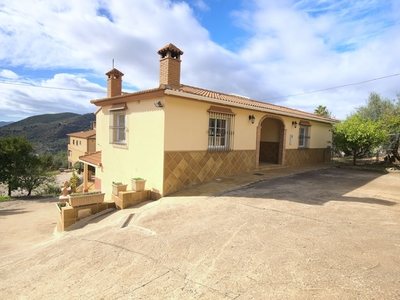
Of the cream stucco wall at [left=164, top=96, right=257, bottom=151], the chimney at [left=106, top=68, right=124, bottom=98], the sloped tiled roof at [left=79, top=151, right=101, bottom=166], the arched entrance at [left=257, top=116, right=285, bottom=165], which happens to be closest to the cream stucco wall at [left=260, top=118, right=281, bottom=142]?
the arched entrance at [left=257, top=116, right=285, bottom=165]

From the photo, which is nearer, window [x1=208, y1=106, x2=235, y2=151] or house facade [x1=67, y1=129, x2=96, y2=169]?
window [x1=208, y1=106, x2=235, y2=151]

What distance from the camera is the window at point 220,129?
10.8m

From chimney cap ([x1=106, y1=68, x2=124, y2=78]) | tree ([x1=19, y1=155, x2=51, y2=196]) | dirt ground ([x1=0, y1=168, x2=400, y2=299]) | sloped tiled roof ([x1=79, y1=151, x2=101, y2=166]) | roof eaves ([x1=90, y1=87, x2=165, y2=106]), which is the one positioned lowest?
tree ([x1=19, y1=155, x2=51, y2=196])

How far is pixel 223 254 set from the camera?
15.3 feet

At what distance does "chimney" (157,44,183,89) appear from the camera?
9938 millimetres

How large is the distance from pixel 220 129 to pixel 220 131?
0.08 metres

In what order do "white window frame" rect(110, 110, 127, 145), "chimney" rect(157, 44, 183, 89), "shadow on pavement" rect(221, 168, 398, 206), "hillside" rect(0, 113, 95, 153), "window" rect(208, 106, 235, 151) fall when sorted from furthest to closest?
"hillside" rect(0, 113, 95, 153)
"white window frame" rect(110, 110, 127, 145)
"window" rect(208, 106, 235, 151)
"chimney" rect(157, 44, 183, 89)
"shadow on pavement" rect(221, 168, 398, 206)

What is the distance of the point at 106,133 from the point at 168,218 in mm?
7142

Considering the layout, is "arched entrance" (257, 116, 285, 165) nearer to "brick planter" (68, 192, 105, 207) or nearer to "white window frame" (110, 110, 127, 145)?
"white window frame" (110, 110, 127, 145)

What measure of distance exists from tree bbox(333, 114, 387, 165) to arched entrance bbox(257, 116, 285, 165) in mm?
4438

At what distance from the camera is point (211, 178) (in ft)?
35.7

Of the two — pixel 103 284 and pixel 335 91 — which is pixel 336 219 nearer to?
pixel 103 284

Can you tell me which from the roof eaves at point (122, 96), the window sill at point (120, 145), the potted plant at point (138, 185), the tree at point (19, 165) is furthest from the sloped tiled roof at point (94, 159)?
the tree at point (19, 165)

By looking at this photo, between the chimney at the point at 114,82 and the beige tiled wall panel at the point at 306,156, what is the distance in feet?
31.7
